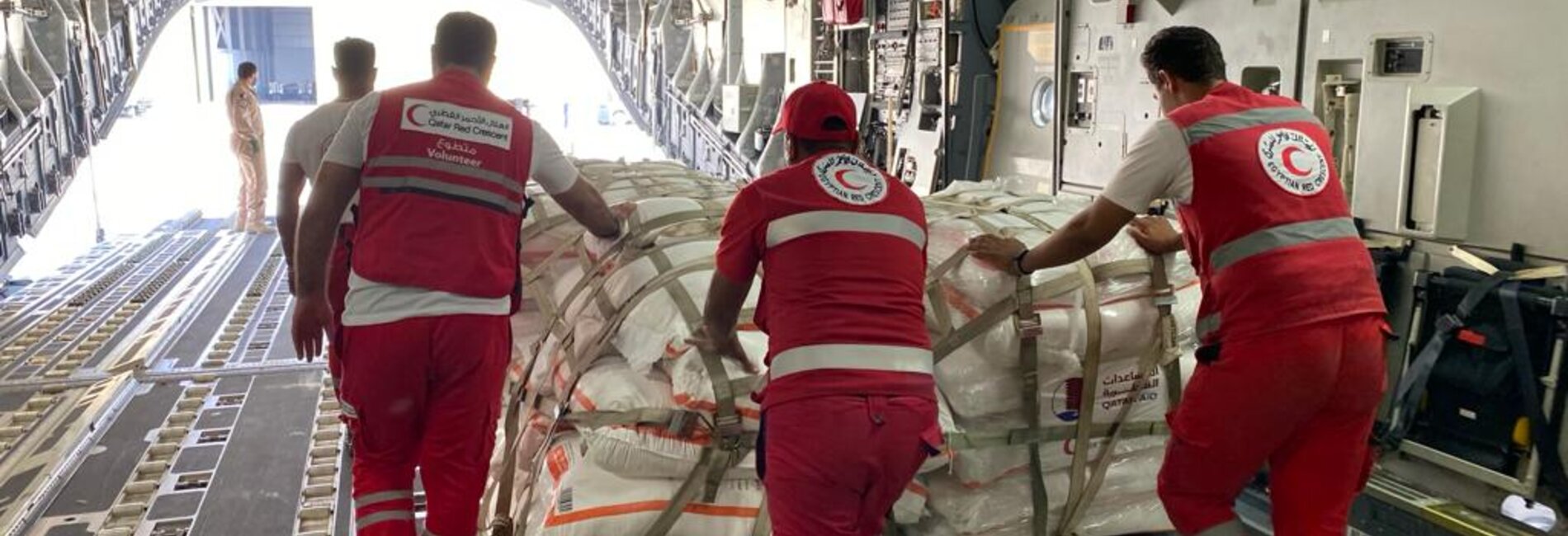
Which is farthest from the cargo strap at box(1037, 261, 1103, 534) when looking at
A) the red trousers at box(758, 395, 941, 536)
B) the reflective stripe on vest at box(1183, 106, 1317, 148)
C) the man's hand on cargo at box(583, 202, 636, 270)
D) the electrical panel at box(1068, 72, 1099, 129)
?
the electrical panel at box(1068, 72, 1099, 129)

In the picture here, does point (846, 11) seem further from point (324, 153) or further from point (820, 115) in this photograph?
point (820, 115)

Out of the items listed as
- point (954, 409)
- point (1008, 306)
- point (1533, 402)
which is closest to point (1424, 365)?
point (1533, 402)

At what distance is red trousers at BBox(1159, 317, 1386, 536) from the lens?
245cm

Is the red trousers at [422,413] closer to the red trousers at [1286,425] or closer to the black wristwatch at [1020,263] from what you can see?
the black wristwatch at [1020,263]

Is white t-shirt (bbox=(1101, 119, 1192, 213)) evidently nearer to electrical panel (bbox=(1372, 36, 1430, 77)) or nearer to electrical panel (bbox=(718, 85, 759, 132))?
electrical panel (bbox=(1372, 36, 1430, 77))

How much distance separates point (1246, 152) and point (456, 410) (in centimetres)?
197

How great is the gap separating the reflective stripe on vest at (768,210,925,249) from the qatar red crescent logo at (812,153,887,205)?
0.04m

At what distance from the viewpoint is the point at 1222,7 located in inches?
201

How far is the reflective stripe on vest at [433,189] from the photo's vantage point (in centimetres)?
276

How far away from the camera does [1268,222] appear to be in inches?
98.3

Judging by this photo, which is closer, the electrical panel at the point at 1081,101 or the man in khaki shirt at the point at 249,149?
the electrical panel at the point at 1081,101

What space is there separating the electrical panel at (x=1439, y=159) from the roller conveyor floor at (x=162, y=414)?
12.9 ft

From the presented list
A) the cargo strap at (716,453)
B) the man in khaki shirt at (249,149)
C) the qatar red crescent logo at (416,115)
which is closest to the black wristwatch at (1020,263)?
the cargo strap at (716,453)

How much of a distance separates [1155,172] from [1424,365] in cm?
181
